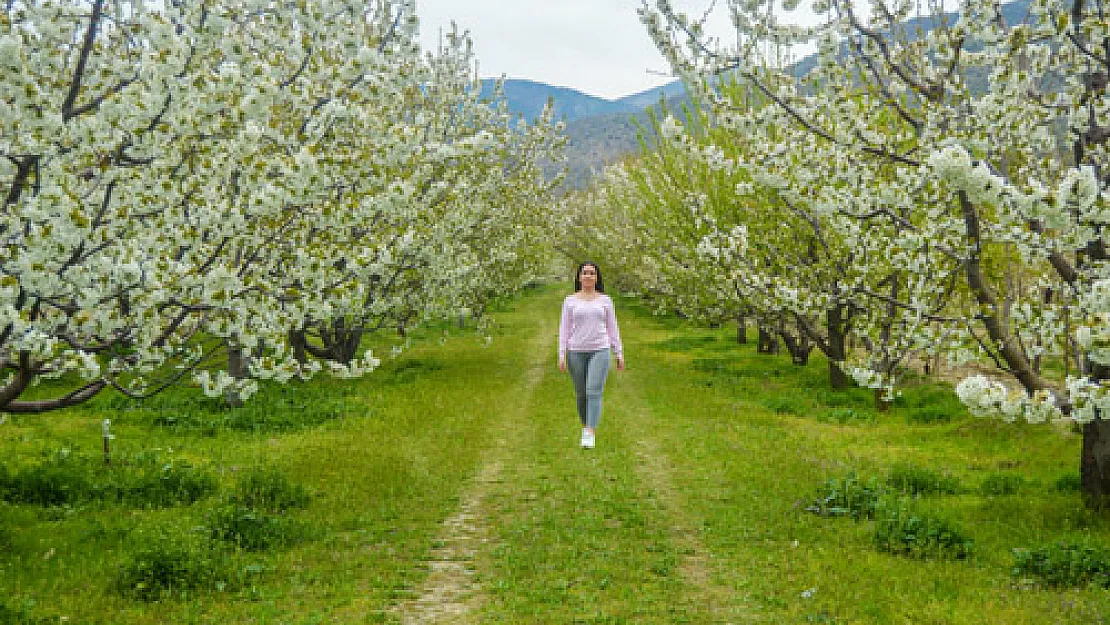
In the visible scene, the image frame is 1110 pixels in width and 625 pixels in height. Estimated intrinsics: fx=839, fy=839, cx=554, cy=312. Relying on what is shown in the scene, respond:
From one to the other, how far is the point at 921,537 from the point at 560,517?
4.08 metres

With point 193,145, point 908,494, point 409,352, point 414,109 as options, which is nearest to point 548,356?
point 409,352

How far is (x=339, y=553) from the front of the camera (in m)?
9.01

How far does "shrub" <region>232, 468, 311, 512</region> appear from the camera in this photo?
10625 millimetres

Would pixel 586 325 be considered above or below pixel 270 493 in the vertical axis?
above

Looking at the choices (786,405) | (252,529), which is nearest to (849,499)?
(252,529)

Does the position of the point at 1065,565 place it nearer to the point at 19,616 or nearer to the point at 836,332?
the point at 19,616

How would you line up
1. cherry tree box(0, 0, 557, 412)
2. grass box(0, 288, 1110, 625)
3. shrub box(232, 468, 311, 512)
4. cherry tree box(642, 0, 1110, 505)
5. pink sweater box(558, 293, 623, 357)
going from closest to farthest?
cherry tree box(0, 0, 557, 412), grass box(0, 288, 1110, 625), cherry tree box(642, 0, 1110, 505), shrub box(232, 468, 311, 512), pink sweater box(558, 293, 623, 357)

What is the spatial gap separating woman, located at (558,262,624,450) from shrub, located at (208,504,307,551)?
4501mm

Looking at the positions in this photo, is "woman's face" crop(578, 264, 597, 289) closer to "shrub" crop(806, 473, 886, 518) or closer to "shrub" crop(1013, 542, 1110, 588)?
"shrub" crop(806, 473, 886, 518)

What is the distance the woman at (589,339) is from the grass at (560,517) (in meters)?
1.20

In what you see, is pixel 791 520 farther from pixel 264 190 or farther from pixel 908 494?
pixel 264 190

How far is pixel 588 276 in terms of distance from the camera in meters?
12.6

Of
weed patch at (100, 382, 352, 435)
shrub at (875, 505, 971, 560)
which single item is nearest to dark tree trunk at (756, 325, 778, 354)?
weed patch at (100, 382, 352, 435)

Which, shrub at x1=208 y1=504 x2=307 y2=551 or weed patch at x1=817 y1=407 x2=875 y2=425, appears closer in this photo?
shrub at x1=208 y1=504 x2=307 y2=551
